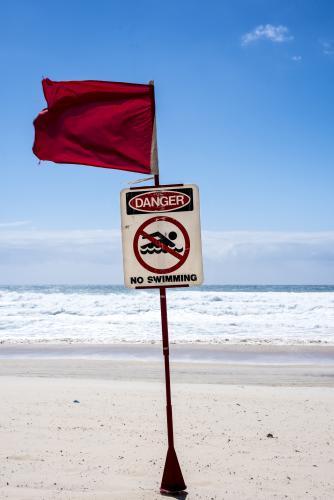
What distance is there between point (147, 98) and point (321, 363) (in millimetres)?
9906

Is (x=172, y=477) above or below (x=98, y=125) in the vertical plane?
below

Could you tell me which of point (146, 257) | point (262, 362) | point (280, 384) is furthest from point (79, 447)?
point (262, 362)

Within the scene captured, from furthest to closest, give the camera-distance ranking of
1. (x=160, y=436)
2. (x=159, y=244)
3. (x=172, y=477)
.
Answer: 1. (x=160, y=436)
2. (x=172, y=477)
3. (x=159, y=244)

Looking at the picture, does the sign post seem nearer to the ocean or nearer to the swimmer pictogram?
the swimmer pictogram

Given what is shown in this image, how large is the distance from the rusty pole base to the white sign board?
1419 millimetres

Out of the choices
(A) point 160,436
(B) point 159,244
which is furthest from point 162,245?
(A) point 160,436

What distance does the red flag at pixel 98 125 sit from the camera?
14.2 feet

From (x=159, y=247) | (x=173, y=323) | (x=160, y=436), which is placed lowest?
(x=173, y=323)

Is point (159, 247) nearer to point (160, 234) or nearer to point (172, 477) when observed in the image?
→ point (160, 234)

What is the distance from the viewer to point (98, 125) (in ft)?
14.3

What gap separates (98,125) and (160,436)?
3596 mm

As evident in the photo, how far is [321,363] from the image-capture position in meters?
12.6

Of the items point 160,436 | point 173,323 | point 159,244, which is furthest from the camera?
point 173,323

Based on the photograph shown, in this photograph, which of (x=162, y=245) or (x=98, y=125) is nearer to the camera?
(x=162, y=245)
